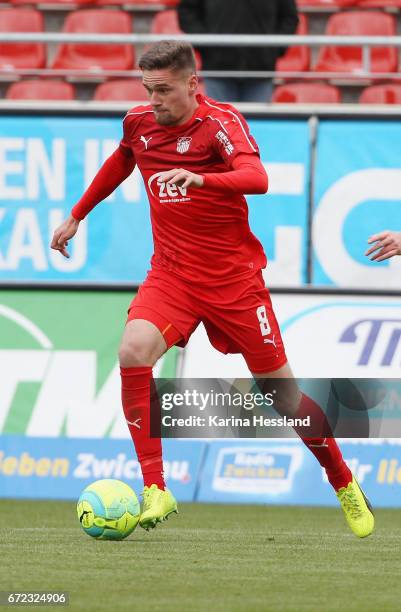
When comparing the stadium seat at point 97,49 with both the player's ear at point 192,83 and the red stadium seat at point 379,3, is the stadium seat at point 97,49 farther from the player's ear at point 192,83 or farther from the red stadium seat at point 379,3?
the player's ear at point 192,83

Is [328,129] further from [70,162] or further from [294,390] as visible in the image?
[294,390]

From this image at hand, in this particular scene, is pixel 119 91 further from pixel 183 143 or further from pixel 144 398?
pixel 144 398

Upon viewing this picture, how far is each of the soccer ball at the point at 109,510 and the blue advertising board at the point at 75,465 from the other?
319cm

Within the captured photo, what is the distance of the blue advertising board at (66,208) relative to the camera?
10.4 metres

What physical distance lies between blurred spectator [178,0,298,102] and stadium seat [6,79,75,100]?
2.15 metres

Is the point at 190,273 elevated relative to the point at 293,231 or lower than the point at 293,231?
elevated

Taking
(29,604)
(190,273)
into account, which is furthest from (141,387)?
(29,604)

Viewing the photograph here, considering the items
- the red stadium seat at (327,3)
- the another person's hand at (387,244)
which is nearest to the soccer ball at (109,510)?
the another person's hand at (387,244)

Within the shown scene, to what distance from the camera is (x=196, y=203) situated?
6.73 m

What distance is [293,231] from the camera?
10297mm

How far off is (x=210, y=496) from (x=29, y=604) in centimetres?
515

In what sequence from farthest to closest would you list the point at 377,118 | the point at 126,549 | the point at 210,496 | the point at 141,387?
1. the point at 377,118
2. the point at 210,496
3. the point at 141,387
4. the point at 126,549

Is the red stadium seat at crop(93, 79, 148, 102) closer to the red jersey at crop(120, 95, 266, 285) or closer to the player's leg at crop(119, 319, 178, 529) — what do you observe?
the red jersey at crop(120, 95, 266, 285)

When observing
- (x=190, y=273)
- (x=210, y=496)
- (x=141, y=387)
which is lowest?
(x=210, y=496)
